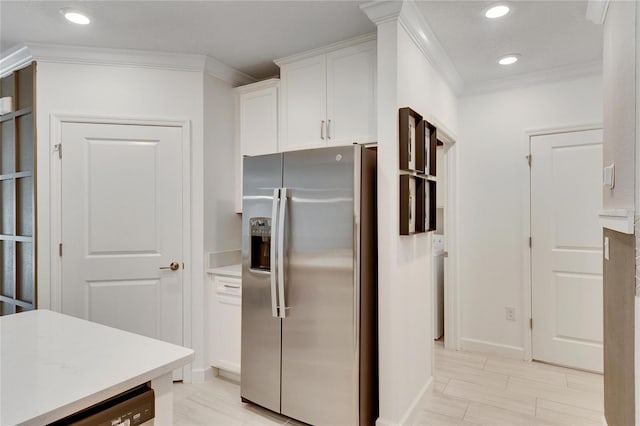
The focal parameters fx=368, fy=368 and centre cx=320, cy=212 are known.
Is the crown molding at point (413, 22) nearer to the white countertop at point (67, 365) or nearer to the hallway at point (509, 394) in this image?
the white countertop at point (67, 365)

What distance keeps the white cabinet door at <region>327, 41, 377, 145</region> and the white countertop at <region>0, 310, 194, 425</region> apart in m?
1.81

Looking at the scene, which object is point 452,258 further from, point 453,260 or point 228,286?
point 228,286

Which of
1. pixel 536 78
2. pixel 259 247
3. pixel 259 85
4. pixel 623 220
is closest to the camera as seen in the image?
pixel 623 220

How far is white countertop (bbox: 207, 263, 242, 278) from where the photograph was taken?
9.13 feet

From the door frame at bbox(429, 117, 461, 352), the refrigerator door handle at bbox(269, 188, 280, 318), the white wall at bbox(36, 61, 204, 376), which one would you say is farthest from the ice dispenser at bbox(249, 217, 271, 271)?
the door frame at bbox(429, 117, 461, 352)

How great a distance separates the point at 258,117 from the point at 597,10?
7.54 ft

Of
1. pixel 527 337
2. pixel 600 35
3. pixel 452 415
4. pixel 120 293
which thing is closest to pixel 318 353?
pixel 452 415

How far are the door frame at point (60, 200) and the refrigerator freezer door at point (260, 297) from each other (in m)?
0.62

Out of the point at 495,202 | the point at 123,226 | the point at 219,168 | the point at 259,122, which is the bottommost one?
the point at 123,226

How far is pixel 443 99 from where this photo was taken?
3.03 m

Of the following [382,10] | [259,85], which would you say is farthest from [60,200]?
[382,10]

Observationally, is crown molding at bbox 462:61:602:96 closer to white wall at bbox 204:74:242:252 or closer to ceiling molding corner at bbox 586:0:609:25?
ceiling molding corner at bbox 586:0:609:25

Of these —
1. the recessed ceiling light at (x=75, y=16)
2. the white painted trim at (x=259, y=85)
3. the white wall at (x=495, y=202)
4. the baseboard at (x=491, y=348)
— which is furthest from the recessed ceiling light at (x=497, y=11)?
the baseboard at (x=491, y=348)

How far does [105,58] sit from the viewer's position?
109 inches
